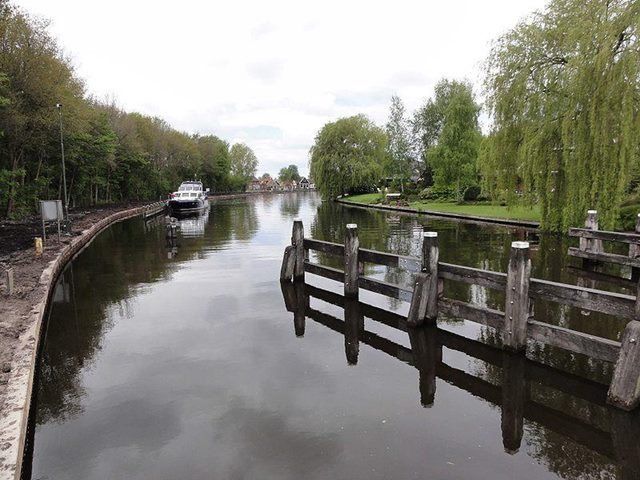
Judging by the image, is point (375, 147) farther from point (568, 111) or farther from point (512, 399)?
point (512, 399)

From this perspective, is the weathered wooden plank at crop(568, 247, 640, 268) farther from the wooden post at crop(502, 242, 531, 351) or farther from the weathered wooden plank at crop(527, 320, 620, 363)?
the weathered wooden plank at crop(527, 320, 620, 363)

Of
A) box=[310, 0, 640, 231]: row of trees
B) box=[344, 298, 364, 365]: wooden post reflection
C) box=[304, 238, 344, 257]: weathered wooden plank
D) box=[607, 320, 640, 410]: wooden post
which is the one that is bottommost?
box=[344, 298, 364, 365]: wooden post reflection

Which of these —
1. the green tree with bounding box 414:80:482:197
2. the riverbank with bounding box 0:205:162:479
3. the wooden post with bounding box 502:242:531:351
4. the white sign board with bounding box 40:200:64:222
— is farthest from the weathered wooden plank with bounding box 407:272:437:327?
the green tree with bounding box 414:80:482:197

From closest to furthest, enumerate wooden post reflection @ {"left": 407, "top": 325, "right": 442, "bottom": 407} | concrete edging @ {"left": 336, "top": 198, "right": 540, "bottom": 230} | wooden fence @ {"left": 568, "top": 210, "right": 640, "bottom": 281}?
wooden post reflection @ {"left": 407, "top": 325, "right": 442, "bottom": 407} → wooden fence @ {"left": 568, "top": 210, "right": 640, "bottom": 281} → concrete edging @ {"left": 336, "top": 198, "right": 540, "bottom": 230}

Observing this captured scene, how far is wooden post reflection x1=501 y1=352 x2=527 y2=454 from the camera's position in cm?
530

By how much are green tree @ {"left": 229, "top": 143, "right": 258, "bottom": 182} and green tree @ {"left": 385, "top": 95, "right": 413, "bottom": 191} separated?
7413cm

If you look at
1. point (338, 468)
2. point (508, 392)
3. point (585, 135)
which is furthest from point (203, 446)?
point (585, 135)

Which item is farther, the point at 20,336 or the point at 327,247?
the point at 327,247

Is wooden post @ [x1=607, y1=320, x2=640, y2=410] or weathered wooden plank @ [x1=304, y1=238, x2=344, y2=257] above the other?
weathered wooden plank @ [x1=304, y1=238, x2=344, y2=257]

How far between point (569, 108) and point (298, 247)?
1161 centimetres

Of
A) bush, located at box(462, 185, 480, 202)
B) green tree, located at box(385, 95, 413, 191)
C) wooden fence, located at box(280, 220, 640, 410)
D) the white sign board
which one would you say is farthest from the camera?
green tree, located at box(385, 95, 413, 191)

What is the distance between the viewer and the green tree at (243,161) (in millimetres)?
133500

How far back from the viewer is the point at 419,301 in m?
8.48

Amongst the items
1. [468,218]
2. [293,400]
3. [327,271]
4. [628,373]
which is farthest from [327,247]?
[468,218]
